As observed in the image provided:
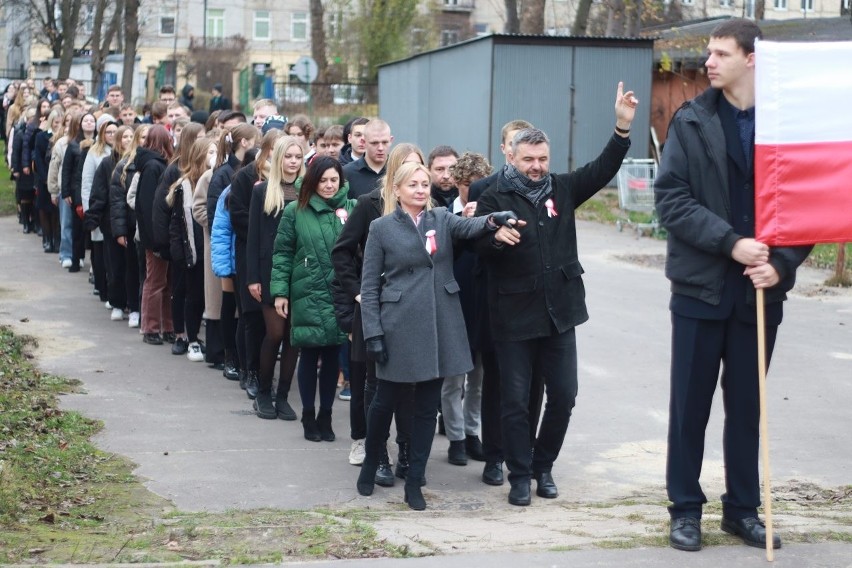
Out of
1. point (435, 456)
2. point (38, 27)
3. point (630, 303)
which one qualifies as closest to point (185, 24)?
point (38, 27)

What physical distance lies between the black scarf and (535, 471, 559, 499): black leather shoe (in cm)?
157

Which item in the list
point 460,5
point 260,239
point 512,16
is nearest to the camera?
point 260,239

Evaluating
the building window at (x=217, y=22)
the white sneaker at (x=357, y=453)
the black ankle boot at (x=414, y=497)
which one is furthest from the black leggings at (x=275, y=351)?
the building window at (x=217, y=22)

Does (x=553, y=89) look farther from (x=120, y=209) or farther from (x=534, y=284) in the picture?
(x=534, y=284)

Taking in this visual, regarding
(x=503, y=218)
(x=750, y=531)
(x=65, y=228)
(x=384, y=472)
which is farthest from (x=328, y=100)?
(x=750, y=531)

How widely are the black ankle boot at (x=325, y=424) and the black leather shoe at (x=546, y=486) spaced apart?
1.84 metres

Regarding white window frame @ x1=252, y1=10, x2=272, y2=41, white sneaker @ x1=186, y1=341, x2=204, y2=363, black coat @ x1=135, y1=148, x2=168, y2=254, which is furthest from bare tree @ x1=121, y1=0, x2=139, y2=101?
white window frame @ x1=252, y1=10, x2=272, y2=41

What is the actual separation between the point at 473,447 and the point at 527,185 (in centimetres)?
205

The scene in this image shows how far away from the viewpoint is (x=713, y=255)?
5742mm

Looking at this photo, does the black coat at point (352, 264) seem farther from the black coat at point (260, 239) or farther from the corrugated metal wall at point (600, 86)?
the corrugated metal wall at point (600, 86)

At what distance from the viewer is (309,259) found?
8641 millimetres

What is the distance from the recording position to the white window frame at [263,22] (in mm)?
83062

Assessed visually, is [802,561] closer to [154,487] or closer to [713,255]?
[713,255]

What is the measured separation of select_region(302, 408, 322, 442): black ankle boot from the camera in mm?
8766
